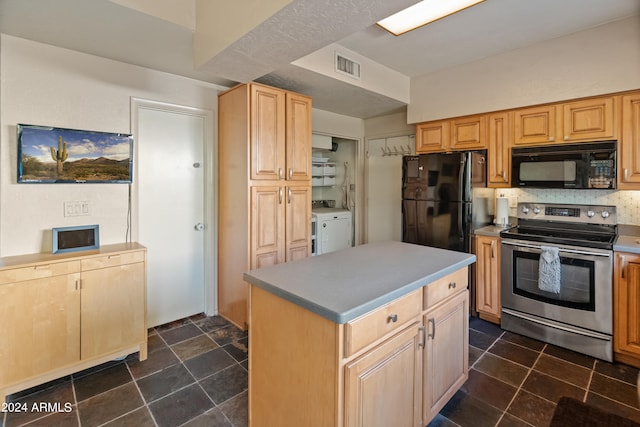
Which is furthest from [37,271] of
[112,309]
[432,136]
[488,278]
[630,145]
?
[630,145]

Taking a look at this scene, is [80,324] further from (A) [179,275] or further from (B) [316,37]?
(B) [316,37]

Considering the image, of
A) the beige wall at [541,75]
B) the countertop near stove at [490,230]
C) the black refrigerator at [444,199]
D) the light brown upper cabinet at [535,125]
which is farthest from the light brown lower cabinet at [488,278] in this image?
the beige wall at [541,75]

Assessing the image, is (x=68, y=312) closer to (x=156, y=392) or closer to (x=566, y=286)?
(x=156, y=392)

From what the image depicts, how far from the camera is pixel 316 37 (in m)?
1.71

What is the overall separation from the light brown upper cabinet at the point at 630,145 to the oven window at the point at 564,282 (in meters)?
0.75

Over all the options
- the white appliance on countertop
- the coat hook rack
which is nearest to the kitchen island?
the white appliance on countertop

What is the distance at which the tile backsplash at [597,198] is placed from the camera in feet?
8.97

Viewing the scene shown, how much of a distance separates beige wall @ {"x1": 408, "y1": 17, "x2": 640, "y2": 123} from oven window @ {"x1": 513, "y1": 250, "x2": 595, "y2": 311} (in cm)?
142

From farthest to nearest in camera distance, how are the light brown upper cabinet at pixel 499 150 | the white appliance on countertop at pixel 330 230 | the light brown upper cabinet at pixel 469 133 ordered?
1. the white appliance on countertop at pixel 330 230
2. the light brown upper cabinet at pixel 469 133
3. the light brown upper cabinet at pixel 499 150

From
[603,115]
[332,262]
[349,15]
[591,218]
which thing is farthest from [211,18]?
[591,218]

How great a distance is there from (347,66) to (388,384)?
2.69 meters

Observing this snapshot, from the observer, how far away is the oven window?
2.47 metres

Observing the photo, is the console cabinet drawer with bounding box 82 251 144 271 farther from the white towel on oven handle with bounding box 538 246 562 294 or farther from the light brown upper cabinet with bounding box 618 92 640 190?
the light brown upper cabinet with bounding box 618 92 640 190

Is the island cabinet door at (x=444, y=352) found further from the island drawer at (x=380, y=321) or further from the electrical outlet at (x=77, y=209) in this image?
the electrical outlet at (x=77, y=209)
